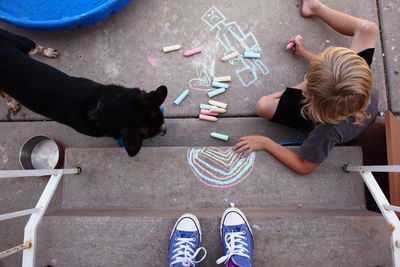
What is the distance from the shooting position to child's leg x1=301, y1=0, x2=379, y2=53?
2.86 m

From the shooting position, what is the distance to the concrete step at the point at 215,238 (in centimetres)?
232

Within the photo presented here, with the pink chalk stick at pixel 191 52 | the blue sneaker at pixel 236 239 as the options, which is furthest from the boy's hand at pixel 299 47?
the blue sneaker at pixel 236 239

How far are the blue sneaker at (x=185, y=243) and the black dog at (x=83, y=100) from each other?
80 centimetres

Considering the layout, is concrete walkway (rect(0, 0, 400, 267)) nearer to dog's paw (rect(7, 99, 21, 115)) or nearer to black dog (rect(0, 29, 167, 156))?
dog's paw (rect(7, 99, 21, 115))

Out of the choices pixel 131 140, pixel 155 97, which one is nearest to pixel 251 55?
pixel 155 97

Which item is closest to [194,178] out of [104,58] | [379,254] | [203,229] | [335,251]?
[203,229]

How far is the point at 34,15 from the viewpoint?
3.66m

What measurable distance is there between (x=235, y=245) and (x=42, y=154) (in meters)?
2.46

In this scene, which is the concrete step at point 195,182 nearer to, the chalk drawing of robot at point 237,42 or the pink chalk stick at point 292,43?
the chalk drawing of robot at point 237,42

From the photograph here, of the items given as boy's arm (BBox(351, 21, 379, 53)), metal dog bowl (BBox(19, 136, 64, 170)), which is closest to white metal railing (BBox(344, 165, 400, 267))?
boy's arm (BBox(351, 21, 379, 53))

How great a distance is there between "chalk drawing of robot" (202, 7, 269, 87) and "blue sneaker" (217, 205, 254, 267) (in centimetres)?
163

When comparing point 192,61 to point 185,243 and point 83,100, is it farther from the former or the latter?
point 185,243

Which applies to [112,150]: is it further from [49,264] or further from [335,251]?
[335,251]

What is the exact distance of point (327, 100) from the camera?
209cm
